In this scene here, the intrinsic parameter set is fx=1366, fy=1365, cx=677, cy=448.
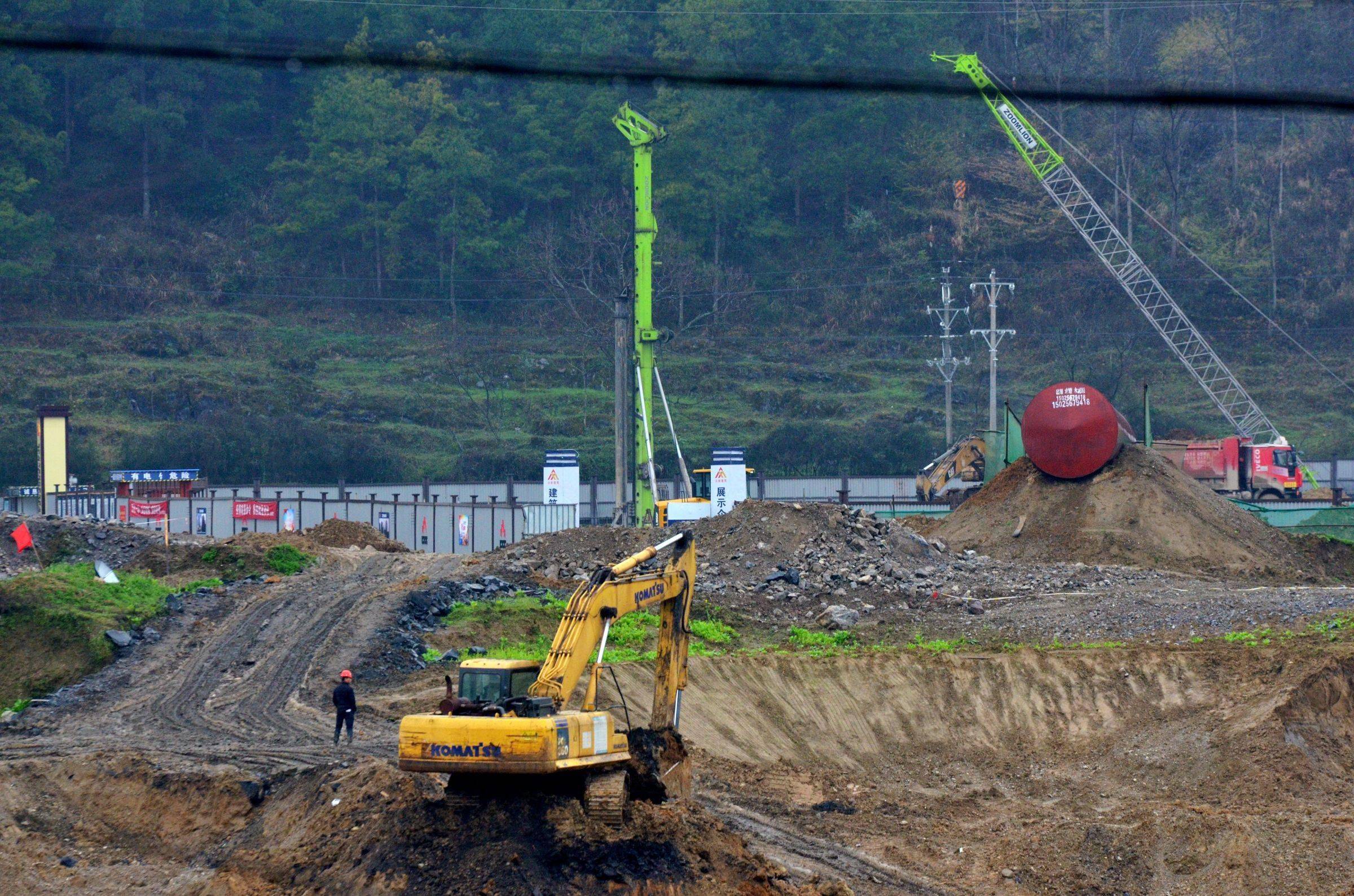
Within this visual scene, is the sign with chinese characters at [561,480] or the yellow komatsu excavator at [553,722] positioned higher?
the sign with chinese characters at [561,480]

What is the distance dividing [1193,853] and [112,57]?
2903 inches

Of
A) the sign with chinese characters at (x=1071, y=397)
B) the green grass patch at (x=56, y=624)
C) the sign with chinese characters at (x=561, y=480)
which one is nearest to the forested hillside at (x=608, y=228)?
the sign with chinese characters at (x=561, y=480)

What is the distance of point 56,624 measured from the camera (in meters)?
23.6

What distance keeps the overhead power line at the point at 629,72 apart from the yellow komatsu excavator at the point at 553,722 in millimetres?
5506

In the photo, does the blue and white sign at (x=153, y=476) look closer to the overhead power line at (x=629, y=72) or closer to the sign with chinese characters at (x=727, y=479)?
the sign with chinese characters at (x=727, y=479)

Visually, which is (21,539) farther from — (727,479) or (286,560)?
(727,479)

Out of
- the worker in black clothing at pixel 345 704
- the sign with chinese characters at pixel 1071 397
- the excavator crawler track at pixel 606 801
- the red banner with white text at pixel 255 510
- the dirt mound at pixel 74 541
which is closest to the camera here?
the excavator crawler track at pixel 606 801

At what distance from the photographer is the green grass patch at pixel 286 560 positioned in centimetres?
3058

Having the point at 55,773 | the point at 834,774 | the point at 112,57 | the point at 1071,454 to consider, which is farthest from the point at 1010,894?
the point at 112,57

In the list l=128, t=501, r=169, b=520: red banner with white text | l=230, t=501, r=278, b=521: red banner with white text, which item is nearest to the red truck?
l=230, t=501, r=278, b=521: red banner with white text

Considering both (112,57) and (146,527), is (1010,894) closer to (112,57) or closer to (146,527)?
(146,527)

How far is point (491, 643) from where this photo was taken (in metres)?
24.5

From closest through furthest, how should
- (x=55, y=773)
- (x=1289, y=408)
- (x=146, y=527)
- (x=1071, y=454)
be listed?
(x=55, y=773) < (x=1071, y=454) < (x=146, y=527) < (x=1289, y=408)

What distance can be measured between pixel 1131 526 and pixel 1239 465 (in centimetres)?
1466
